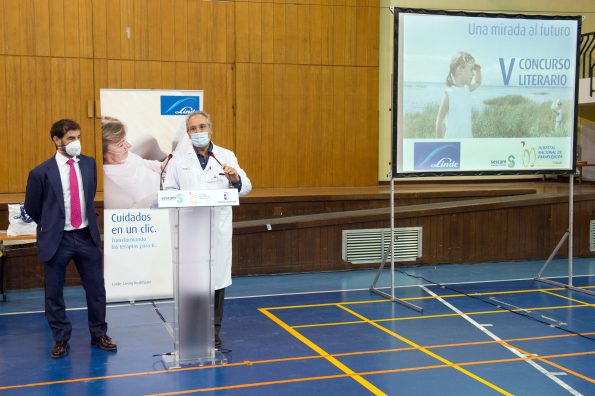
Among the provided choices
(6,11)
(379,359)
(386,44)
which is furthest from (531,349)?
(6,11)

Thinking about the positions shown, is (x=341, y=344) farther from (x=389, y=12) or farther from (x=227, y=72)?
(x=389, y=12)

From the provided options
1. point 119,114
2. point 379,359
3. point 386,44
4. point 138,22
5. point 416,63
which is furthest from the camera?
point 386,44

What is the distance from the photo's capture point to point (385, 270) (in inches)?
385

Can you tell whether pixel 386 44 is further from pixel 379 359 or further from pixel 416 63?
pixel 379 359

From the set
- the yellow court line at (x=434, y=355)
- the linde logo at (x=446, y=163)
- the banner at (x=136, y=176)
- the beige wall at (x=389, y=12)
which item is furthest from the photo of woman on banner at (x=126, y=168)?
the beige wall at (x=389, y=12)

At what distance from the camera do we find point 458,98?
8.02 meters

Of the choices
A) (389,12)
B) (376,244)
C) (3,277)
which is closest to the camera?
(3,277)

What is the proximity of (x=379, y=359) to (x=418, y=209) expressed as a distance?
4.35 meters

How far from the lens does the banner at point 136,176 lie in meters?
7.11

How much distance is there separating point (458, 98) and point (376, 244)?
2502 mm

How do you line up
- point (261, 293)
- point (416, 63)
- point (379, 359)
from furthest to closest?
point (261, 293), point (416, 63), point (379, 359)

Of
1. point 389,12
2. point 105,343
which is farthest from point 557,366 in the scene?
point 389,12

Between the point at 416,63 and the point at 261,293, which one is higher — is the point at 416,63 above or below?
above

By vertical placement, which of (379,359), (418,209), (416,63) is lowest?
(379,359)
